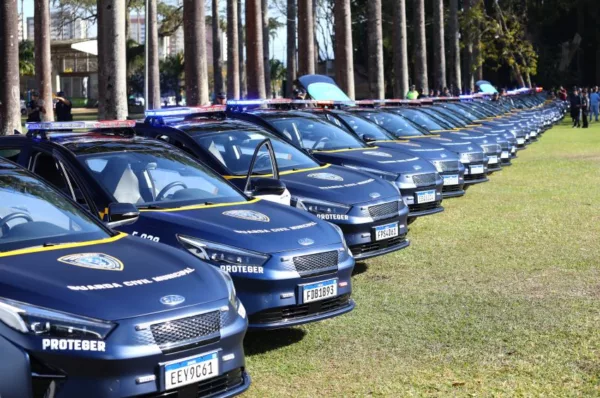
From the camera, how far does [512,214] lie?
14281 mm

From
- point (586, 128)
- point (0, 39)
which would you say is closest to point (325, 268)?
point (0, 39)

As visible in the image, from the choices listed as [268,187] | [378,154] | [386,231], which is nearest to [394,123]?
[378,154]

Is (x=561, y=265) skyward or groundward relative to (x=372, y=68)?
groundward

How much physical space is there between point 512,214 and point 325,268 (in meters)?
7.73

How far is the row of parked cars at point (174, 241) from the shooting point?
4.72 m

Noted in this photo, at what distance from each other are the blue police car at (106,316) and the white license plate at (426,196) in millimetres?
6641

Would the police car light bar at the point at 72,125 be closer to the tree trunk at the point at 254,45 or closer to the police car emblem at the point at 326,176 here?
the police car emblem at the point at 326,176

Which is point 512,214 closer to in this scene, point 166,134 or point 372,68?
point 166,134

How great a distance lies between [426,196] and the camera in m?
12.2

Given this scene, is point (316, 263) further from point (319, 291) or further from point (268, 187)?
point (268, 187)

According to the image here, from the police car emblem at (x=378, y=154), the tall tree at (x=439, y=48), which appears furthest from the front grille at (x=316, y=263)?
the tall tree at (x=439, y=48)

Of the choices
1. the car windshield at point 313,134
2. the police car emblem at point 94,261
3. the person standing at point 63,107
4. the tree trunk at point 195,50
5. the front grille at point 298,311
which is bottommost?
the front grille at point 298,311

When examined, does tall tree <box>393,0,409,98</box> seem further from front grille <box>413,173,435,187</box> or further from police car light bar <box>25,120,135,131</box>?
police car light bar <box>25,120,135,131</box>

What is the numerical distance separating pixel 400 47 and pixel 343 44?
7039 millimetres
